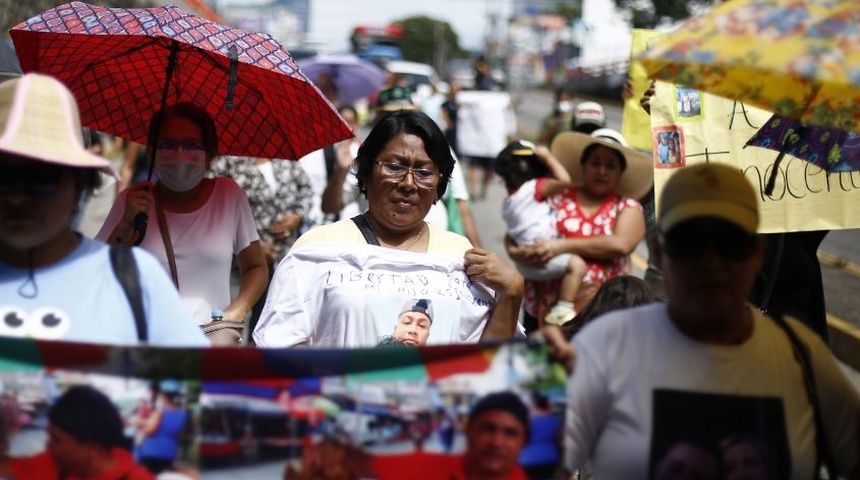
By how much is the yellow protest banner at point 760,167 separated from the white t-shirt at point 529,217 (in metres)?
1.57

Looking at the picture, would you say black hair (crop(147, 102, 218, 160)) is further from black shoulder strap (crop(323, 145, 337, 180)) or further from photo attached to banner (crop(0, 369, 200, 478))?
black shoulder strap (crop(323, 145, 337, 180))

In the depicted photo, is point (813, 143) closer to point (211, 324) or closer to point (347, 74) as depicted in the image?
point (211, 324)

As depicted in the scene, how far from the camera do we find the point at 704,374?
279 cm

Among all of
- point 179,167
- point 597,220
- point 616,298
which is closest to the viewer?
point 616,298

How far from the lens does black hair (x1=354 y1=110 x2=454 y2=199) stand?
15.0ft

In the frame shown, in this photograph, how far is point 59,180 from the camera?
2939mm

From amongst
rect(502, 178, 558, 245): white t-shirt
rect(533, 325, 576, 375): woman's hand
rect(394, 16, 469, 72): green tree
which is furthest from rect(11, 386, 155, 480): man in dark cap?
rect(394, 16, 469, 72): green tree

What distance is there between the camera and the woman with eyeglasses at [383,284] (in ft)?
13.4

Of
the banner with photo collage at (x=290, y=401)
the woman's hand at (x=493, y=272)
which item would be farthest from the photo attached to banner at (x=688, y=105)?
the banner with photo collage at (x=290, y=401)

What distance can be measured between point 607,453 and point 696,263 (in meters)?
0.48

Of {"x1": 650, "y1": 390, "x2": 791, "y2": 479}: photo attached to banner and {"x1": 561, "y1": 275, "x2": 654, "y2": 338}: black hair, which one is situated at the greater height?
{"x1": 561, "y1": 275, "x2": 654, "y2": 338}: black hair

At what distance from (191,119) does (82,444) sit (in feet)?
8.41

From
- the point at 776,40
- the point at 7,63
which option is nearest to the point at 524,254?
the point at 7,63

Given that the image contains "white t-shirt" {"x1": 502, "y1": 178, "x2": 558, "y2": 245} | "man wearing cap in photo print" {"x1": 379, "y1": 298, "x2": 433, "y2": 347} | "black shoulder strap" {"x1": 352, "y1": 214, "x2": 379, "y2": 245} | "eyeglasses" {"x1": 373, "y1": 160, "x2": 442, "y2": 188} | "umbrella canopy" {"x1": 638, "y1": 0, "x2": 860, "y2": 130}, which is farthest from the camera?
"white t-shirt" {"x1": 502, "y1": 178, "x2": 558, "y2": 245}
